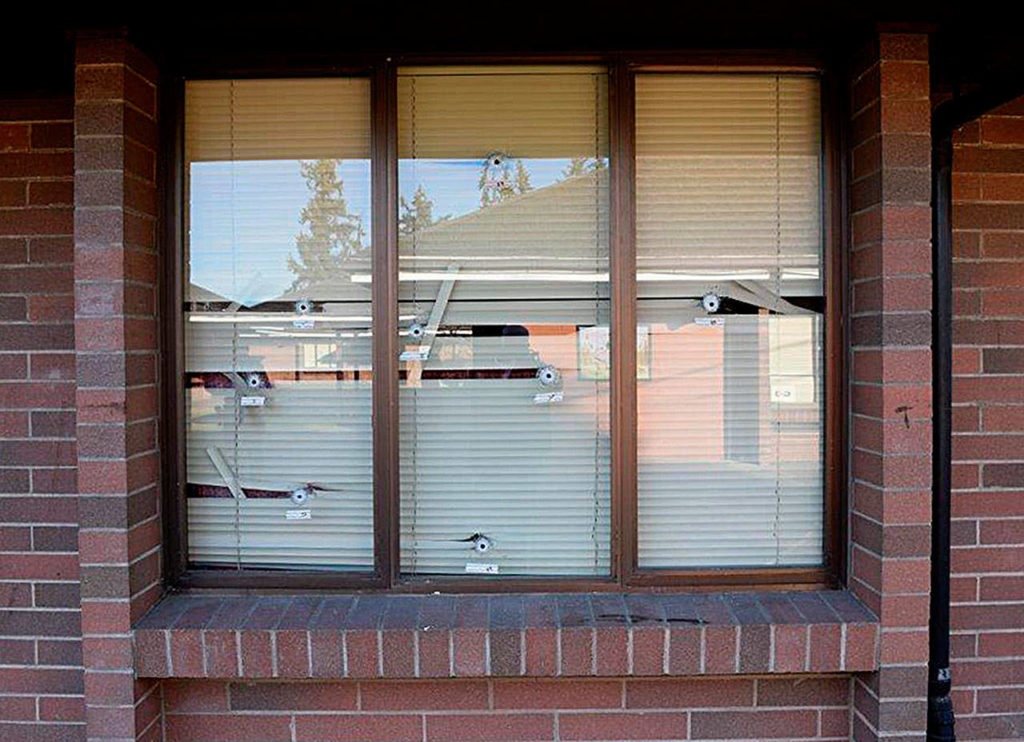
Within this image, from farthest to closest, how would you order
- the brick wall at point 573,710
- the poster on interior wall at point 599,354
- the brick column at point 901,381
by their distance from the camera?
the poster on interior wall at point 599,354 → the brick wall at point 573,710 → the brick column at point 901,381

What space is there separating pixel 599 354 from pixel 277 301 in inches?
47.8

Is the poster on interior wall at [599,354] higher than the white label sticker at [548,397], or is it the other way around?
the poster on interior wall at [599,354]

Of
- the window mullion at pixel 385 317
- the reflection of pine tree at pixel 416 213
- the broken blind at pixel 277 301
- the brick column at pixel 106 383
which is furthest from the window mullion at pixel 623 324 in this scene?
the brick column at pixel 106 383

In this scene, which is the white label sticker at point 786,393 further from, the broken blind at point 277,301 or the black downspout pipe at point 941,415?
the broken blind at point 277,301

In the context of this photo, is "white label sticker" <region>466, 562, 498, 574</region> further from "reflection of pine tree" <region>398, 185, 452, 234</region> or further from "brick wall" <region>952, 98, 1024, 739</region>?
"brick wall" <region>952, 98, 1024, 739</region>

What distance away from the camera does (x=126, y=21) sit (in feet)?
7.93

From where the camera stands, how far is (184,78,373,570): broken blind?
2.72 m

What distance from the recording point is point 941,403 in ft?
8.11

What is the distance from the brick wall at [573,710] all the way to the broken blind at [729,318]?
1.47 feet

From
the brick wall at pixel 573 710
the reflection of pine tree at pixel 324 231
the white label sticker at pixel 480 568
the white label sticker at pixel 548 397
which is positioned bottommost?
the brick wall at pixel 573 710

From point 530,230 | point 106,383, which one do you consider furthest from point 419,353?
point 106,383

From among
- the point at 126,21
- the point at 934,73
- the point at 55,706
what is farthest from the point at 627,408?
the point at 55,706

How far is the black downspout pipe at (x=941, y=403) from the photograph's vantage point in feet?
8.09

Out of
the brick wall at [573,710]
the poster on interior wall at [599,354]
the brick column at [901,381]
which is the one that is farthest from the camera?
the poster on interior wall at [599,354]
